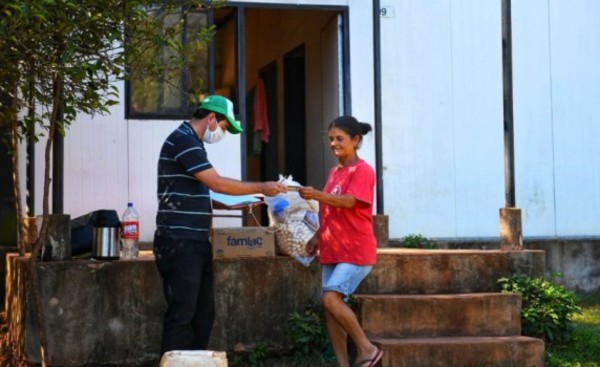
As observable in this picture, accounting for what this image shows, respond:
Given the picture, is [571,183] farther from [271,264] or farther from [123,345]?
[123,345]

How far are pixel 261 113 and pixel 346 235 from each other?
5953mm

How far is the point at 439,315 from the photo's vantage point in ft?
25.0

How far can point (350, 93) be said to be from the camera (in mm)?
10312

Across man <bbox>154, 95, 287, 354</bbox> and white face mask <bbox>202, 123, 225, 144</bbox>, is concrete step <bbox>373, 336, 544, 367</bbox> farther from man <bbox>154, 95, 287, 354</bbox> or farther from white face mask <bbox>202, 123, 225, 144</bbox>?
white face mask <bbox>202, 123, 225, 144</bbox>

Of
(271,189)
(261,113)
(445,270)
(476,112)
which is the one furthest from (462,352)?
(261,113)

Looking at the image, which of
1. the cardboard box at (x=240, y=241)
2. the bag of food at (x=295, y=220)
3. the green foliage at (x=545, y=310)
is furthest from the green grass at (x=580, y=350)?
the cardboard box at (x=240, y=241)

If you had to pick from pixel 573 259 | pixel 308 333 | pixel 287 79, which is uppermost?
pixel 287 79

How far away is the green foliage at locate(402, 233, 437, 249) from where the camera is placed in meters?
10.1

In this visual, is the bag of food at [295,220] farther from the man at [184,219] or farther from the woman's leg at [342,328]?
the man at [184,219]

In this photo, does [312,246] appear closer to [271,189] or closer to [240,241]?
[240,241]

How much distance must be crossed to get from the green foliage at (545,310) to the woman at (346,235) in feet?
6.01

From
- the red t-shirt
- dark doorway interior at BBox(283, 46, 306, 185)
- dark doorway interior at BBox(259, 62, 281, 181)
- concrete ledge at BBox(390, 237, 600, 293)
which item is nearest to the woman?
the red t-shirt

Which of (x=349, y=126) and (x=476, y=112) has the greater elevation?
(x=476, y=112)

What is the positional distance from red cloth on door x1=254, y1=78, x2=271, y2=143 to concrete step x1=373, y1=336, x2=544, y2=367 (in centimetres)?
530
